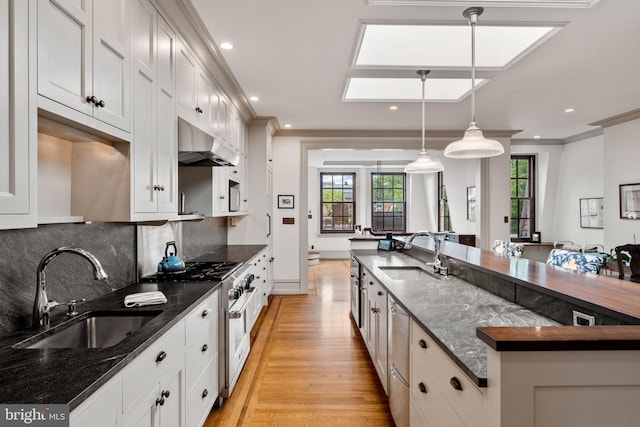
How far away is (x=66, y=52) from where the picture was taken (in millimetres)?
1250

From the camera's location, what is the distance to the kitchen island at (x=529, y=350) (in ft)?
2.99

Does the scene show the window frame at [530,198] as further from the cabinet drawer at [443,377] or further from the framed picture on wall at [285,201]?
the cabinet drawer at [443,377]

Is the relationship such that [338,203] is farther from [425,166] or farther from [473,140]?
[473,140]

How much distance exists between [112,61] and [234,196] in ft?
7.70

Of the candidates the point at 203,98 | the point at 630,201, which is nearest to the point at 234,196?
the point at 203,98

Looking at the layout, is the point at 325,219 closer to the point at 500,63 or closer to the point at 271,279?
the point at 271,279

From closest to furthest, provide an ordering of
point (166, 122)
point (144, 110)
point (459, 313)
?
point (459, 313)
point (144, 110)
point (166, 122)

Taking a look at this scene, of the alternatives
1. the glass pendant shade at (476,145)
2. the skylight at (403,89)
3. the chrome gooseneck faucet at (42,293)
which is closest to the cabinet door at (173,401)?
the chrome gooseneck faucet at (42,293)

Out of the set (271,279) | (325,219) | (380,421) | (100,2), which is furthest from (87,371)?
(325,219)

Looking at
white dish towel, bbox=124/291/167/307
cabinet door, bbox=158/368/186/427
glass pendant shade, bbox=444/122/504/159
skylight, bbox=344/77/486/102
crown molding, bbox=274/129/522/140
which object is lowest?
cabinet door, bbox=158/368/186/427

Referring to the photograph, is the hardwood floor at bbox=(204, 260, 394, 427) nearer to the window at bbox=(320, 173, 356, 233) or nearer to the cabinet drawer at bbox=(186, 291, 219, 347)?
the cabinet drawer at bbox=(186, 291, 219, 347)

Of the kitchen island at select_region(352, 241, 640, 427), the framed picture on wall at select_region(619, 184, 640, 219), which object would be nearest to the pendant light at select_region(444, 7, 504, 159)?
the kitchen island at select_region(352, 241, 640, 427)

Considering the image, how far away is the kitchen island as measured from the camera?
91cm

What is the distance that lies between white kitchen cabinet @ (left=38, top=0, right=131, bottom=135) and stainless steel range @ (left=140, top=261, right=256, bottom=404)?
1.15 m
